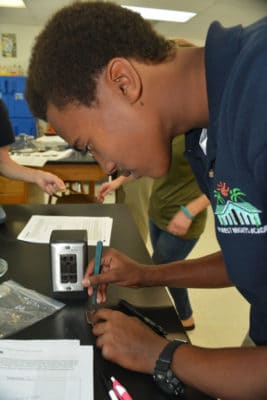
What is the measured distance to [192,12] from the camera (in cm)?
489

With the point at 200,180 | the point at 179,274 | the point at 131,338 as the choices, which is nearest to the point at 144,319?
the point at 131,338

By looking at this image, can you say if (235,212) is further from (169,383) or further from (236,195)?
(169,383)

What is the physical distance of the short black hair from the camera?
1.89 feet

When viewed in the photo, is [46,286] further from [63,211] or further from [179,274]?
[63,211]

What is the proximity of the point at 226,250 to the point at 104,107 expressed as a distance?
285 mm

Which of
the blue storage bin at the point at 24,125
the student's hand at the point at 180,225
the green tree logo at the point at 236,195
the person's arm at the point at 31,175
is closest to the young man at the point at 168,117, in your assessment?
the green tree logo at the point at 236,195

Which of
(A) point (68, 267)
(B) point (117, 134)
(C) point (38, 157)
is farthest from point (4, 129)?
(B) point (117, 134)

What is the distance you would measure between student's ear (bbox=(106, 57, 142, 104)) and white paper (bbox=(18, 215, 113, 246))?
0.59 meters

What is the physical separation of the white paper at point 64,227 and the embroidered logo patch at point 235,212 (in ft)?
1.98

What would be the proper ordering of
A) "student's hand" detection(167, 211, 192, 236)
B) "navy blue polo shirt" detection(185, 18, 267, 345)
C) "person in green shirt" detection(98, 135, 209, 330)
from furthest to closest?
1. "person in green shirt" detection(98, 135, 209, 330)
2. "student's hand" detection(167, 211, 192, 236)
3. "navy blue polo shirt" detection(185, 18, 267, 345)

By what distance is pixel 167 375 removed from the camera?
1.90ft

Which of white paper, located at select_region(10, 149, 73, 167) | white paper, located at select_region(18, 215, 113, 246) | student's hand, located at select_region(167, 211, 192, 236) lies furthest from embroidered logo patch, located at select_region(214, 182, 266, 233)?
white paper, located at select_region(10, 149, 73, 167)

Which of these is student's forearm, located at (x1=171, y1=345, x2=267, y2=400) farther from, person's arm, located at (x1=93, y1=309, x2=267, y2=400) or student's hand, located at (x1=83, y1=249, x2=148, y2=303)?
student's hand, located at (x1=83, y1=249, x2=148, y2=303)

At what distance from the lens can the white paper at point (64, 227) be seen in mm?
1151
